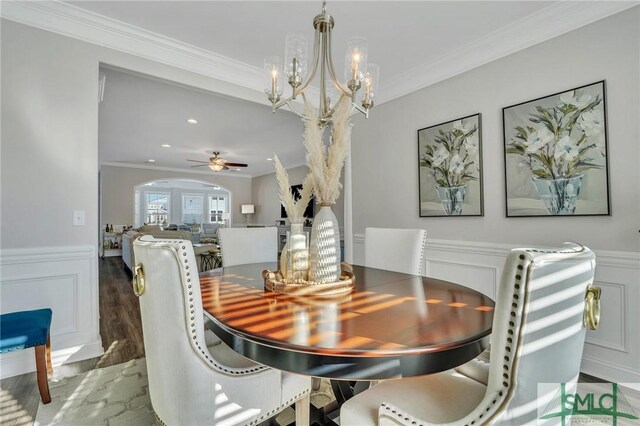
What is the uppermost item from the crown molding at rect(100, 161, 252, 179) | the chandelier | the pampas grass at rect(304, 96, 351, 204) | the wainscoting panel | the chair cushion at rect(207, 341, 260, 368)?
the crown molding at rect(100, 161, 252, 179)

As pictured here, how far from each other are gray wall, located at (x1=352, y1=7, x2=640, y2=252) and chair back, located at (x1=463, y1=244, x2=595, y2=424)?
1685 millimetres

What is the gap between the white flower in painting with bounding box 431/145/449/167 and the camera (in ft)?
9.50

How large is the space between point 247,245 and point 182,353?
1.47 m

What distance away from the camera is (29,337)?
1.69m

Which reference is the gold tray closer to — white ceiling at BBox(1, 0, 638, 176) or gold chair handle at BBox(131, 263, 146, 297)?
gold chair handle at BBox(131, 263, 146, 297)

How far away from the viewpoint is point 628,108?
6.30 ft

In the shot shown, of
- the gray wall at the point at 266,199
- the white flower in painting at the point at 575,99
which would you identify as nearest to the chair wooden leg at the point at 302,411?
the white flower in painting at the point at 575,99

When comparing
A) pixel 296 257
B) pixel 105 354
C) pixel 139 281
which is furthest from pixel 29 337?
pixel 296 257

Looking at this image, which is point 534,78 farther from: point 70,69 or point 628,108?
point 70,69

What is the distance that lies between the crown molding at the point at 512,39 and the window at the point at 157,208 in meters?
9.50

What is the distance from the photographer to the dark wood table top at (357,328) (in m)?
0.80

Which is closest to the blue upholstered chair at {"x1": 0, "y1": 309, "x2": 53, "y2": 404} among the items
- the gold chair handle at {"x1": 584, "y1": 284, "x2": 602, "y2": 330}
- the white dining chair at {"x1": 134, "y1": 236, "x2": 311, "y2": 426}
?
the white dining chair at {"x1": 134, "y1": 236, "x2": 311, "y2": 426}

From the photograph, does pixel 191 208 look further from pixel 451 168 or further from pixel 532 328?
pixel 532 328

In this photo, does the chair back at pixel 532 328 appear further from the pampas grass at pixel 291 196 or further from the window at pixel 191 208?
the window at pixel 191 208
